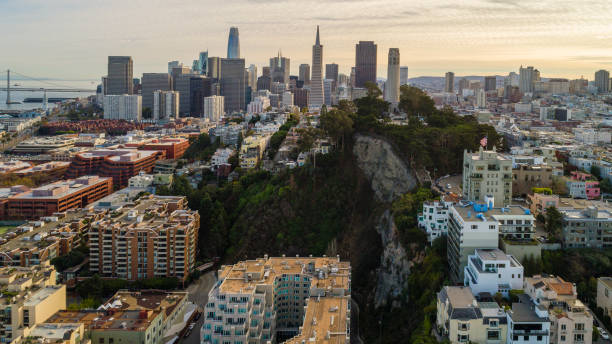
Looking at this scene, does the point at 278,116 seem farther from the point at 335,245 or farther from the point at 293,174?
the point at 335,245

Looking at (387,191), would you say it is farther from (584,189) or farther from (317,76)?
(317,76)

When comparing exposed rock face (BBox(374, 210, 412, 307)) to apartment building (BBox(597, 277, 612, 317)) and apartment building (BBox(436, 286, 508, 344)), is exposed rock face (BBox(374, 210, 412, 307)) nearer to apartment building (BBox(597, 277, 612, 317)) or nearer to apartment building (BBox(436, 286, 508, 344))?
apartment building (BBox(597, 277, 612, 317))

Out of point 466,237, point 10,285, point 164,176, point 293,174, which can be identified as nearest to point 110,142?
point 164,176

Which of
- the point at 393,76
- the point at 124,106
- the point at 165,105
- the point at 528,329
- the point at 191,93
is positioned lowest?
the point at 528,329

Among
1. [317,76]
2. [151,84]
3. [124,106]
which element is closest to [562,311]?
[317,76]

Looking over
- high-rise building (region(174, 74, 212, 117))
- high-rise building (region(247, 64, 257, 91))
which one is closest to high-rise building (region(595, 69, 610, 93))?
high-rise building (region(247, 64, 257, 91))

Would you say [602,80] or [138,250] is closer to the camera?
[138,250]

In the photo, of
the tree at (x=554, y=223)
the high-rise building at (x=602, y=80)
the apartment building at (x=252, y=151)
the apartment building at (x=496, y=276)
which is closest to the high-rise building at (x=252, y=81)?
the apartment building at (x=252, y=151)
